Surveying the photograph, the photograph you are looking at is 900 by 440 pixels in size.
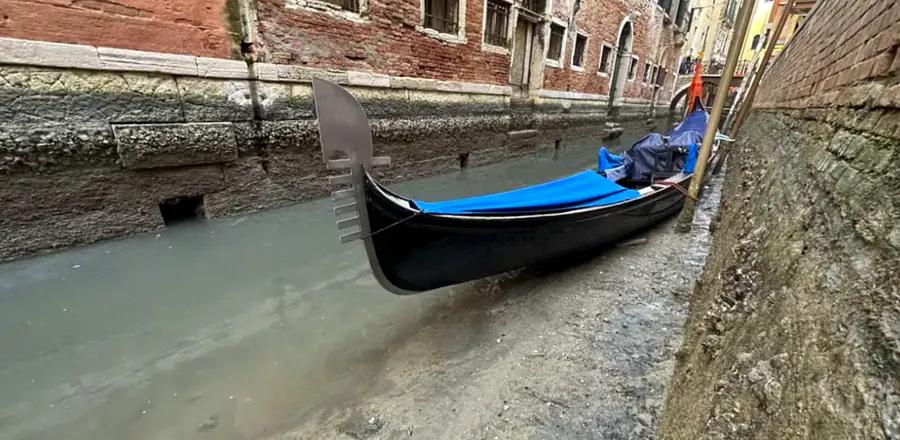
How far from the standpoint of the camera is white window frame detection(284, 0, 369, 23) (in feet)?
12.3

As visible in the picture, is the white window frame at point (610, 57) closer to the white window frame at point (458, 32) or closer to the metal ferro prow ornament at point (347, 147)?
the white window frame at point (458, 32)

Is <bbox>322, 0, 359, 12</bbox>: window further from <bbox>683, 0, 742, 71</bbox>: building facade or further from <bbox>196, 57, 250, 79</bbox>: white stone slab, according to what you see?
<bbox>683, 0, 742, 71</bbox>: building facade

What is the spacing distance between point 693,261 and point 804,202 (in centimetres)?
203

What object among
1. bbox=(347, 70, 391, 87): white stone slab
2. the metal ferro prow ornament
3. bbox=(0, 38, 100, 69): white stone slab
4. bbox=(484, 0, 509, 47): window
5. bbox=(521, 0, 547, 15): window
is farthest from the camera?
bbox=(521, 0, 547, 15): window

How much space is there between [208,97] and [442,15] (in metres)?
3.61

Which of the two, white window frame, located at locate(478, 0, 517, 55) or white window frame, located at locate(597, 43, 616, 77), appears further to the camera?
white window frame, located at locate(597, 43, 616, 77)

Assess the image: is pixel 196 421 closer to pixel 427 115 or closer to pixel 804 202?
pixel 804 202

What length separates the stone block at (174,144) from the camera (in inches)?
114

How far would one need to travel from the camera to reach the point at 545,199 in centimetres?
248

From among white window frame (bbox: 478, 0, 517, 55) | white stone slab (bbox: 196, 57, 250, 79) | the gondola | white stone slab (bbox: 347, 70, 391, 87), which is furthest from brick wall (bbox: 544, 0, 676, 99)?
white stone slab (bbox: 196, 57, 250, 79)

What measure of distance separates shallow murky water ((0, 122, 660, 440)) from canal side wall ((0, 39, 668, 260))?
0.31 meters

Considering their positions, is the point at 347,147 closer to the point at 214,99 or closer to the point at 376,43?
the point at 214,99

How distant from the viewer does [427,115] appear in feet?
18.0

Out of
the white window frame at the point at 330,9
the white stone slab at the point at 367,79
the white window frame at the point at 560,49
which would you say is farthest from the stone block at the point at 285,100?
the white window frame at the point at 560,49
